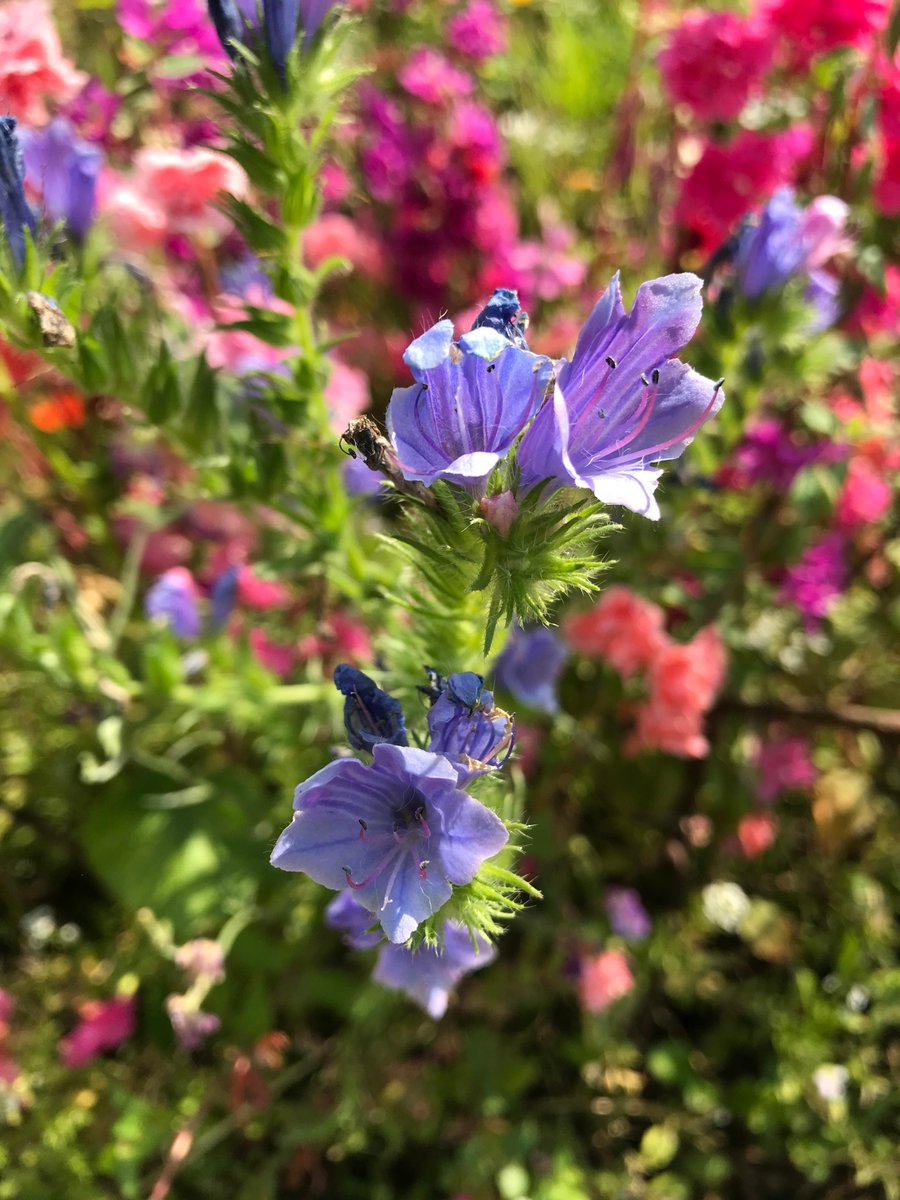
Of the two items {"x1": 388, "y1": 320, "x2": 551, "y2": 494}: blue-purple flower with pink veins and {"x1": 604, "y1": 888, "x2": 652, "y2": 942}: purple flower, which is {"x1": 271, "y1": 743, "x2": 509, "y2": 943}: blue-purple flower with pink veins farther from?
{"x1": 604, "y1": 888, "x2": 652, "y2": 942}: purple flower

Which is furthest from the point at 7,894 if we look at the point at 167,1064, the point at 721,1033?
the point at 721,1033

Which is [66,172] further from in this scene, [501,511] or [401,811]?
[401,811]

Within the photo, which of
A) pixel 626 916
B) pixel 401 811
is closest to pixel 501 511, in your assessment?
pixel 401 811

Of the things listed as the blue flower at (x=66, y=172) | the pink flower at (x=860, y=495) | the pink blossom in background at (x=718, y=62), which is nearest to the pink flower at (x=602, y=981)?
the pink flower at (x=860, y=495)

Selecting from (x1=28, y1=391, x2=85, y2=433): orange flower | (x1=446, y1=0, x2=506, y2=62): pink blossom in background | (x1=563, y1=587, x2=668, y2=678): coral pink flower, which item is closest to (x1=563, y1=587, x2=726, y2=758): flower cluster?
(x1=563, y1=587, x2=668, y2=678): coral pink flower

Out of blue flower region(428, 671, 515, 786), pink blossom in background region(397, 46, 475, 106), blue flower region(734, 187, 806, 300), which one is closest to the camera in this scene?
blue flower region(428, 671, 515, 786)

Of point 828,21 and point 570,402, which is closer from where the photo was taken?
point 570,402

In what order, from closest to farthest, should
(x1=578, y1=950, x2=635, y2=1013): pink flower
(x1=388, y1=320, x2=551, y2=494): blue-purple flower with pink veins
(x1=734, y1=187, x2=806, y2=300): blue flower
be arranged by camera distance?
(x1=388, y1=320, x2=551, y2=494): blue-purple flower with pink veins < (x1=734, y1=187, x2=806, y2=300): blue flower < (x1=578, y1=950, x2=635, y2=1013): pink flower

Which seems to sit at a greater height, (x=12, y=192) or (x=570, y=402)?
(x=12, y=192)
